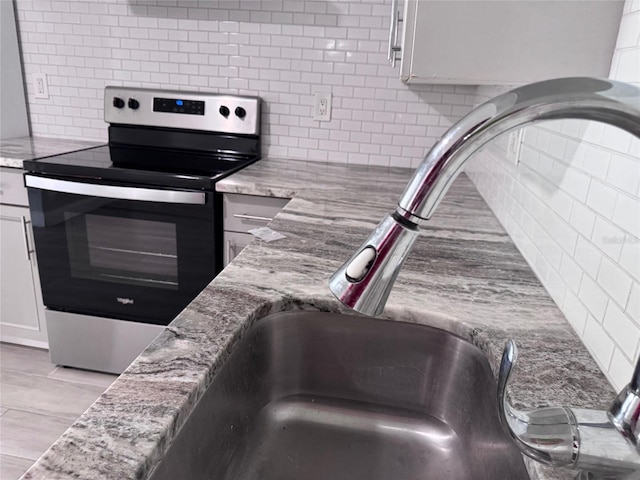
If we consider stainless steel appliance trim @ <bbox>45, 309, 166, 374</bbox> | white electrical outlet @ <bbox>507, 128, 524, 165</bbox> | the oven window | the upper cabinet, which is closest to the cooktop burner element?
the oven window

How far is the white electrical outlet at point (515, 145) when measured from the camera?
1.33 meters

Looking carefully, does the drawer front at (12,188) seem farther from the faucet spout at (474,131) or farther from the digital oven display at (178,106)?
the faucet spout at (474,131)

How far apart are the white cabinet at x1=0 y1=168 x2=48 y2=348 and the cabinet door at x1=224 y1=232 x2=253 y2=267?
934 millimetres

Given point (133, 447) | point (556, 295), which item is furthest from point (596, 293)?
point (133, 447)

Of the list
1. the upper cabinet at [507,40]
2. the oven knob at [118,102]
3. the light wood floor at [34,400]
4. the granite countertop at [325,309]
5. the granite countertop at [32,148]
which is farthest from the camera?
the oven knob at [118,102]

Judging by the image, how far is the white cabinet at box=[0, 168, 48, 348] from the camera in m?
2.14

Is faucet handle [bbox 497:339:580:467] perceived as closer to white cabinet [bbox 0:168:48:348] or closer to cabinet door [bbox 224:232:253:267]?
cabinet door [bbox 224:232:253:267]

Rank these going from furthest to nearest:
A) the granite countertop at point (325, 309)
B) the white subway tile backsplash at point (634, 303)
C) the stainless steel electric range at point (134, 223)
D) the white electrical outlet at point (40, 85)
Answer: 1. the white electrical outlet at point (40, 85)
2. the stainless steel electric range at point (134, 223)
3. the white subway tile backsplash at point (634, 303)
4. the granite countertop at point (325, 309)

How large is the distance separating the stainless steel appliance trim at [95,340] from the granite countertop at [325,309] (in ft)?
3.22

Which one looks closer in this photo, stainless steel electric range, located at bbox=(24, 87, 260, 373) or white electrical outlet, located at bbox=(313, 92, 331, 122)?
stainless steel electric range, located at bbox=(24, 87, 260, 373)

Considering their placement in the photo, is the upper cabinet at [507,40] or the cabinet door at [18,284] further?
the cabinet door at [18,284]

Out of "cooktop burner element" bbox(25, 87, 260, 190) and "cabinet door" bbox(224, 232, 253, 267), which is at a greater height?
"cooktop burner element" bbox(25, 87, 260, 190)

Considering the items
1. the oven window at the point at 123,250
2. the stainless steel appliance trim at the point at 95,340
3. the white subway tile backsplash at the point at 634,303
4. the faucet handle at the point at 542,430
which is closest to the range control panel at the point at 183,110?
the oven window at the point at 123,250

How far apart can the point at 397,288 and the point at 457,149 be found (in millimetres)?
672
